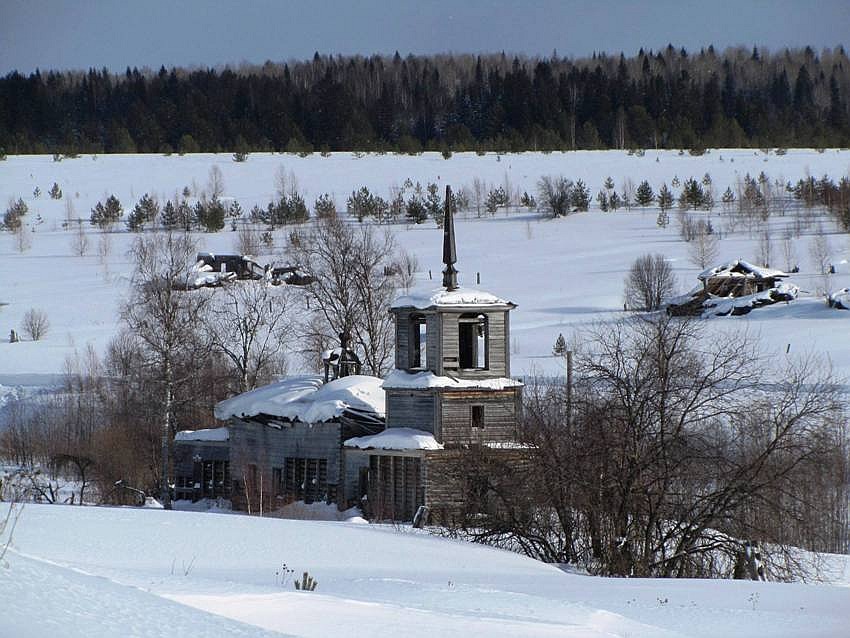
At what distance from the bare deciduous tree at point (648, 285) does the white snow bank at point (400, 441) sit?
21845mm

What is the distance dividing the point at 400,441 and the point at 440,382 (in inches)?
59.2

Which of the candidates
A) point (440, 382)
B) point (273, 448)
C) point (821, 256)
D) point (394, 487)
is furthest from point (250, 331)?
point (821, 256)

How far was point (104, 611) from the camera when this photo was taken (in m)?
8.05

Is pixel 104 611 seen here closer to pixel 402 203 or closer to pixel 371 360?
pixel 371 360

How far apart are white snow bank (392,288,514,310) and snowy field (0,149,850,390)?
11662 millimetres

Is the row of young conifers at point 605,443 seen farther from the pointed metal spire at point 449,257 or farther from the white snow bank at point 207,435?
the pointed metal spire at point 449,257

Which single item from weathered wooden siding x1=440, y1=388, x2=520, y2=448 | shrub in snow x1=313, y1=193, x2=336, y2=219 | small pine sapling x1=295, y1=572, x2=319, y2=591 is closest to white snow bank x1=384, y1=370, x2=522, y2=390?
weathered wooden siding x1=440, y1=388, x2=520, y2=448

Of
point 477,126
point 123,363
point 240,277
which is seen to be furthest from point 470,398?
point 477,126

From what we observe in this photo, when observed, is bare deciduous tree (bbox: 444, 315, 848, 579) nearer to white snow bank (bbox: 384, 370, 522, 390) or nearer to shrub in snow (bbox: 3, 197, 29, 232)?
white snow bank (bbox: 384, 370, 522, 390)

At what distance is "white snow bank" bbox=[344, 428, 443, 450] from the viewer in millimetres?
26734

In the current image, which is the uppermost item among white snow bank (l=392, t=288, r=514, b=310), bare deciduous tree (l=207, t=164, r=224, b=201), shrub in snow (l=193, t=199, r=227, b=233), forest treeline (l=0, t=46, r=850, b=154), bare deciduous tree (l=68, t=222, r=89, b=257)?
forest treeline (l=0, t=46, r=850, b=154)

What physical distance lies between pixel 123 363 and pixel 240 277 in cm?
1301

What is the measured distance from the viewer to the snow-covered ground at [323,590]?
831cm

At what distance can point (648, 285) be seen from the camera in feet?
160
